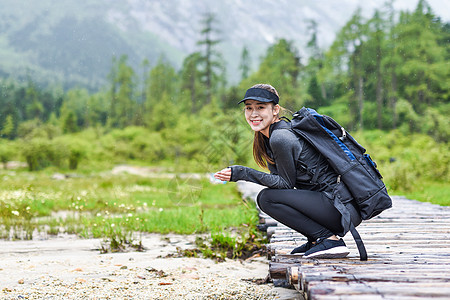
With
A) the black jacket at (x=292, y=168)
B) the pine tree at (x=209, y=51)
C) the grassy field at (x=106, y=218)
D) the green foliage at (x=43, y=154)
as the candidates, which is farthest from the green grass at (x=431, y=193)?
the pine tree at (x=209, y=51)

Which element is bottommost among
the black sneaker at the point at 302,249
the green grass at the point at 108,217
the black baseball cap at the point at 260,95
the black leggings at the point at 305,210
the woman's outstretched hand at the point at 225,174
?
the green grass at the point at 108,217

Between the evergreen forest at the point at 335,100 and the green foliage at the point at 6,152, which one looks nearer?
the evergreen forest at the point at 335,100

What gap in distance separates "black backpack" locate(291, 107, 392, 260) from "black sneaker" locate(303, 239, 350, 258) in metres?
0.19

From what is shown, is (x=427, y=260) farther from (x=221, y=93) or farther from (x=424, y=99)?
(x=221, y=93)

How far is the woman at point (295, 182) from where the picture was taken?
321 centimetres

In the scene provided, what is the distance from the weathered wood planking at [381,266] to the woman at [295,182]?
0.23 metres

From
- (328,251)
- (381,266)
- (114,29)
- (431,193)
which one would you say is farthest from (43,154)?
(114,29)

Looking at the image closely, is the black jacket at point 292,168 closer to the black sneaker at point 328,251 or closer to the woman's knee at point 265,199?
the woman's knee at point 265,199

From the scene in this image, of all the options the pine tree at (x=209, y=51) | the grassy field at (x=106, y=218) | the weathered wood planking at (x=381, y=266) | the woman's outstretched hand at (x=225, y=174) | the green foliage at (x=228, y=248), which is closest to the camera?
the weathered wood planking at (x=381, y=266)

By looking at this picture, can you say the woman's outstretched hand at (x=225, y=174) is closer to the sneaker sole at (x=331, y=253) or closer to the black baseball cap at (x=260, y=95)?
the black baseball cap at (x=260, y=95)

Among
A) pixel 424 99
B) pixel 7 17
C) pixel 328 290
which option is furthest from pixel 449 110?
pixel 7 17

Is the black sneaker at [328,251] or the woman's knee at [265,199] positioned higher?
the woman's knee at [265,199]

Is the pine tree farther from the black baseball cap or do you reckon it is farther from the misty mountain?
the misty mountain

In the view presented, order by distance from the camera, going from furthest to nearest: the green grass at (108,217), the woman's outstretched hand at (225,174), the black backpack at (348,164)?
1. the green grass at (108,217)
2. the woman's outstretched hand at (225,174)
3. the black backpack at (348,164)
